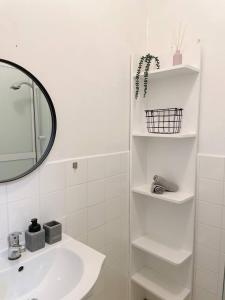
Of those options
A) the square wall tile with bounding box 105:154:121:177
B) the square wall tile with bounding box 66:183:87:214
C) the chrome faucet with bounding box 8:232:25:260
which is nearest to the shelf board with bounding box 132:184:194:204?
the square wall tile with bounding box 105:154:121:177

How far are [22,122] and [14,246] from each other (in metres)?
0.57

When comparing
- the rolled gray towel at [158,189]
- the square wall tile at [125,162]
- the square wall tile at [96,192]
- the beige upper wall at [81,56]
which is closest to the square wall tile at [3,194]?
the beige upper wall at [81,56]

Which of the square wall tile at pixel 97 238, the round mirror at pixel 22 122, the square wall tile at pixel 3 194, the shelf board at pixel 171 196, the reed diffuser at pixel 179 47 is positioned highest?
the reed diffuser at pixel 179 47

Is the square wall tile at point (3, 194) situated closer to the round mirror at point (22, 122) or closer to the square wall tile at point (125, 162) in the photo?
the round mirror at point (22, 122)

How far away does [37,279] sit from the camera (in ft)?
3.47

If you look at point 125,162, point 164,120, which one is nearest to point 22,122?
point 125,162

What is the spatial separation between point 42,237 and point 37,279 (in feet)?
0.59

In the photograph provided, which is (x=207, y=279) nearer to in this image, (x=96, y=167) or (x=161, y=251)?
(x=161, y=251)

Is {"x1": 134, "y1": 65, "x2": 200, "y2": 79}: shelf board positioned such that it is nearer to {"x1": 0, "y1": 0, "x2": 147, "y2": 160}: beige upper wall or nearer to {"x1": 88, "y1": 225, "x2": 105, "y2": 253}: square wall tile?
{"x1": 0, "y1": 0, "x2": 147, "y2": 160}: beige upper wall

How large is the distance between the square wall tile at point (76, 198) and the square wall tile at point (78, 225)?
0.12 ft

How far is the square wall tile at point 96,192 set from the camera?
1.45m

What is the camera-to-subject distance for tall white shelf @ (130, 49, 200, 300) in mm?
1531

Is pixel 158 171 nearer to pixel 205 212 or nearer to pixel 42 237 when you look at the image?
pixel 205 212


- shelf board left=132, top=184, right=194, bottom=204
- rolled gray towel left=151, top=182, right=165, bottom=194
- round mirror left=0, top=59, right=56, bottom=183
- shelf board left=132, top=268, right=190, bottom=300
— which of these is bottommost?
shelf board left=132, top=268, right=190, bottom=300
